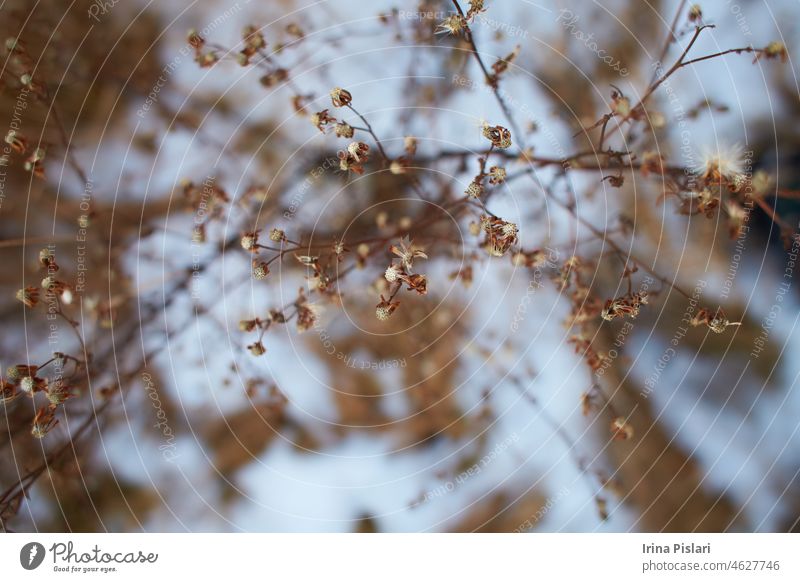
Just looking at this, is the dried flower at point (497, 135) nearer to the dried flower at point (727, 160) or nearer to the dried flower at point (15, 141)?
the dried flower at point (727, 160)

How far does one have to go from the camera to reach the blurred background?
0.83 metres

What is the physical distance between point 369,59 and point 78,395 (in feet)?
2.33

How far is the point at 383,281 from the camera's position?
0.81 meters

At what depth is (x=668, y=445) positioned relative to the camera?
3.03 feet

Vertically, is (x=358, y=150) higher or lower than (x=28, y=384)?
higher

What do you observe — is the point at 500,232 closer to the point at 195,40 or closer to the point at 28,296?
the point at 195,40

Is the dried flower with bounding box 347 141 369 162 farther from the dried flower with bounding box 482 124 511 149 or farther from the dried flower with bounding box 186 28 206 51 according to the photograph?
the dried flower with bounding box 186 28 206 51
